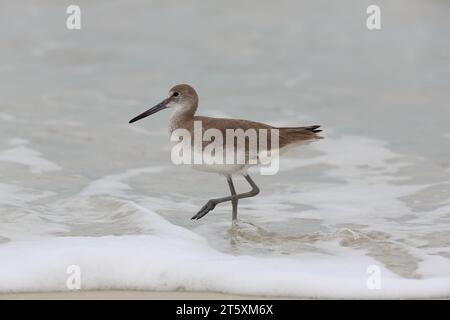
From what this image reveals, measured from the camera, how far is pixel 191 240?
664cm

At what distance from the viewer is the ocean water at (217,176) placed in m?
5.96

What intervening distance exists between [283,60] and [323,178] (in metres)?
3.68

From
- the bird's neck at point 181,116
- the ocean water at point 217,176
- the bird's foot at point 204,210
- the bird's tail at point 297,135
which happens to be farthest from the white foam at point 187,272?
the bird's neck at point 181,116

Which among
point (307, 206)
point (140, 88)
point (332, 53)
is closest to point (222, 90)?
point (140, 88)

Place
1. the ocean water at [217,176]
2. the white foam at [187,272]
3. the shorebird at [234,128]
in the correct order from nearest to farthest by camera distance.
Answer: the white foam at [187,272], the ocean water at [217,176], the shorebird at [234,128]

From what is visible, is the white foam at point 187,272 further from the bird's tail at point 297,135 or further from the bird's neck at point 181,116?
the bird's neck at point 181,116

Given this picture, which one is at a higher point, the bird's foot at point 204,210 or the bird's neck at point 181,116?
the bird's neck at point 181,116

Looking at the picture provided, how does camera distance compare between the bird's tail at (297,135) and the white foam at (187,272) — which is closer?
the white foam at (187,272)

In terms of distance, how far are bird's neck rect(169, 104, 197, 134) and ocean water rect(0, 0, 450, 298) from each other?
0.64m

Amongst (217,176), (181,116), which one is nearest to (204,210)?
(181,116)

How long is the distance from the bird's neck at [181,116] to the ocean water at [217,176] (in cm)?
64

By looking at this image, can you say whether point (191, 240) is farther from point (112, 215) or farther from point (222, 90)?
point (222, 90)

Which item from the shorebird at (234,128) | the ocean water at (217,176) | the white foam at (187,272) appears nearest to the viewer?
the white foam at (187,272)

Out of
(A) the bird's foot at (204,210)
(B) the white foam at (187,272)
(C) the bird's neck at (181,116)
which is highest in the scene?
(C) the bird's neck at (181,116)
